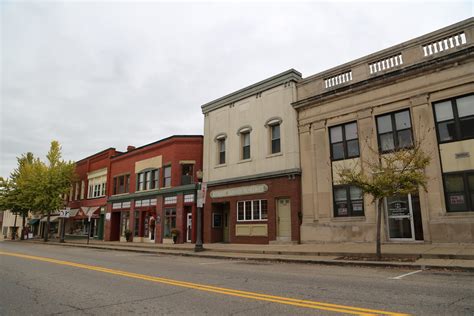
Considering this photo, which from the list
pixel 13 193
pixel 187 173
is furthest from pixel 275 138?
pixel 13 193

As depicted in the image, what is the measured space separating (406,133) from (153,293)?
13.9 metres

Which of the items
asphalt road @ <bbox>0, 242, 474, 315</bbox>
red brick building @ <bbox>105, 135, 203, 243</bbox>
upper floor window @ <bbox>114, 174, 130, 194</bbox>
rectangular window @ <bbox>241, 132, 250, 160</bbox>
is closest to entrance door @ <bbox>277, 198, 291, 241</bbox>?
rectangular window @ <bbox>241, 132, 250, 160</bbox>

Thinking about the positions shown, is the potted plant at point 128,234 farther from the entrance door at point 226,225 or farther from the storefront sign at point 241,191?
the storefront sign at point 241,191

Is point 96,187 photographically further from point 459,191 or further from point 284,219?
point 459,191

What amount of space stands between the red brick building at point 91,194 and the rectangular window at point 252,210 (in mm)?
18236

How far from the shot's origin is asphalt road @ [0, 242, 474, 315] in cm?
577

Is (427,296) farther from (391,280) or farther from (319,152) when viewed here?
(319,152)

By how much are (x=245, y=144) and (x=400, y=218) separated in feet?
35.4

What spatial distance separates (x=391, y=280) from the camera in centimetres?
833

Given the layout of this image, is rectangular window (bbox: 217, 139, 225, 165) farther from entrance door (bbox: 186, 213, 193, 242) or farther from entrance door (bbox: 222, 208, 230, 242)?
entrance door (bbox: 186, 213, 193, 242)

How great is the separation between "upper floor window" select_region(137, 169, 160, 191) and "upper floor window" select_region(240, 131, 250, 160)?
935 centimetres

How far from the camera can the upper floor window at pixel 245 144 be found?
22.8m

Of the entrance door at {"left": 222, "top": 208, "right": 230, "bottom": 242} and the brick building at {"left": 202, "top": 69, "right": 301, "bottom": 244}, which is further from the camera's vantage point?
the entrance door at {"left": 222, "top": 208, "right": 230, "bottom": 242}

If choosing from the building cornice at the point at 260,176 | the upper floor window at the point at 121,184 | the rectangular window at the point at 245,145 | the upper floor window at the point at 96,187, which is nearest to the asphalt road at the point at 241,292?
the building cornice at the point at 260,176
